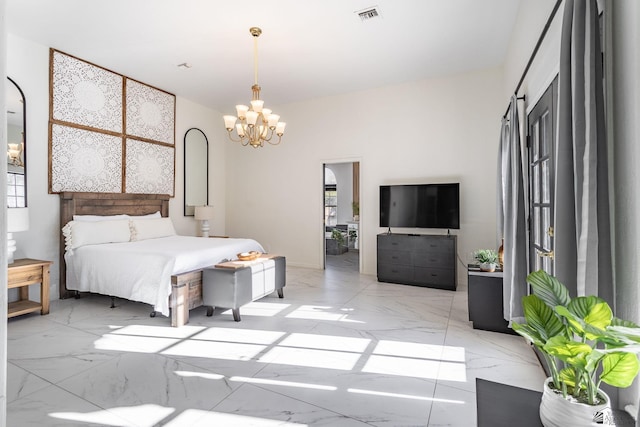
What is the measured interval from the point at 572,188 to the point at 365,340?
6.78 ft

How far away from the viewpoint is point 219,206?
7.09 metres

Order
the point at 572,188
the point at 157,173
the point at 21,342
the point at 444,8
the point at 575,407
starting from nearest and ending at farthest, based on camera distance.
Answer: the point at 575,407 → the point at 572,188 → the point at 21,342 → the point at 444,8 → the point at 157,173

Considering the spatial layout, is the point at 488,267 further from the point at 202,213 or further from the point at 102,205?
the point at 102,205

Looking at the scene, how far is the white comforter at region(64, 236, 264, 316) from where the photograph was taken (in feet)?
11.2

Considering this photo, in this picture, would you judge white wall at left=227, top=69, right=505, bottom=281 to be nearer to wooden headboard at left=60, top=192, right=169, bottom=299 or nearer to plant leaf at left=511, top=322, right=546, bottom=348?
wooden headboard at left=60, top=192, right=169, bottom=299

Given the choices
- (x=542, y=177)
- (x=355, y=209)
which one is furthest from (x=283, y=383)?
(x=355, y=209)

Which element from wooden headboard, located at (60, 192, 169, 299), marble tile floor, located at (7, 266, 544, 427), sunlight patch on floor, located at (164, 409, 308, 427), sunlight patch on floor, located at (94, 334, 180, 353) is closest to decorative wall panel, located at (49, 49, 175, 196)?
wooden headboard, located at (60, 192, 169, 299)

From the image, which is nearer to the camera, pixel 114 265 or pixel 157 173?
pixel 114 265

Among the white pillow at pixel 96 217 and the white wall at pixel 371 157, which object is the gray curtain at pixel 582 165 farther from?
the white pillow at pixel 96 217

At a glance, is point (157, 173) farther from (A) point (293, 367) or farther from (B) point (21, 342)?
(A) point (293, 367)

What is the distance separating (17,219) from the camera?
10.8ft

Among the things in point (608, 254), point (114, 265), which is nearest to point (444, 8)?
point (608, 254)

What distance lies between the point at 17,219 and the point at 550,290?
4.33 metres

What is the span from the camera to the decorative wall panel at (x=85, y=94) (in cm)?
430
